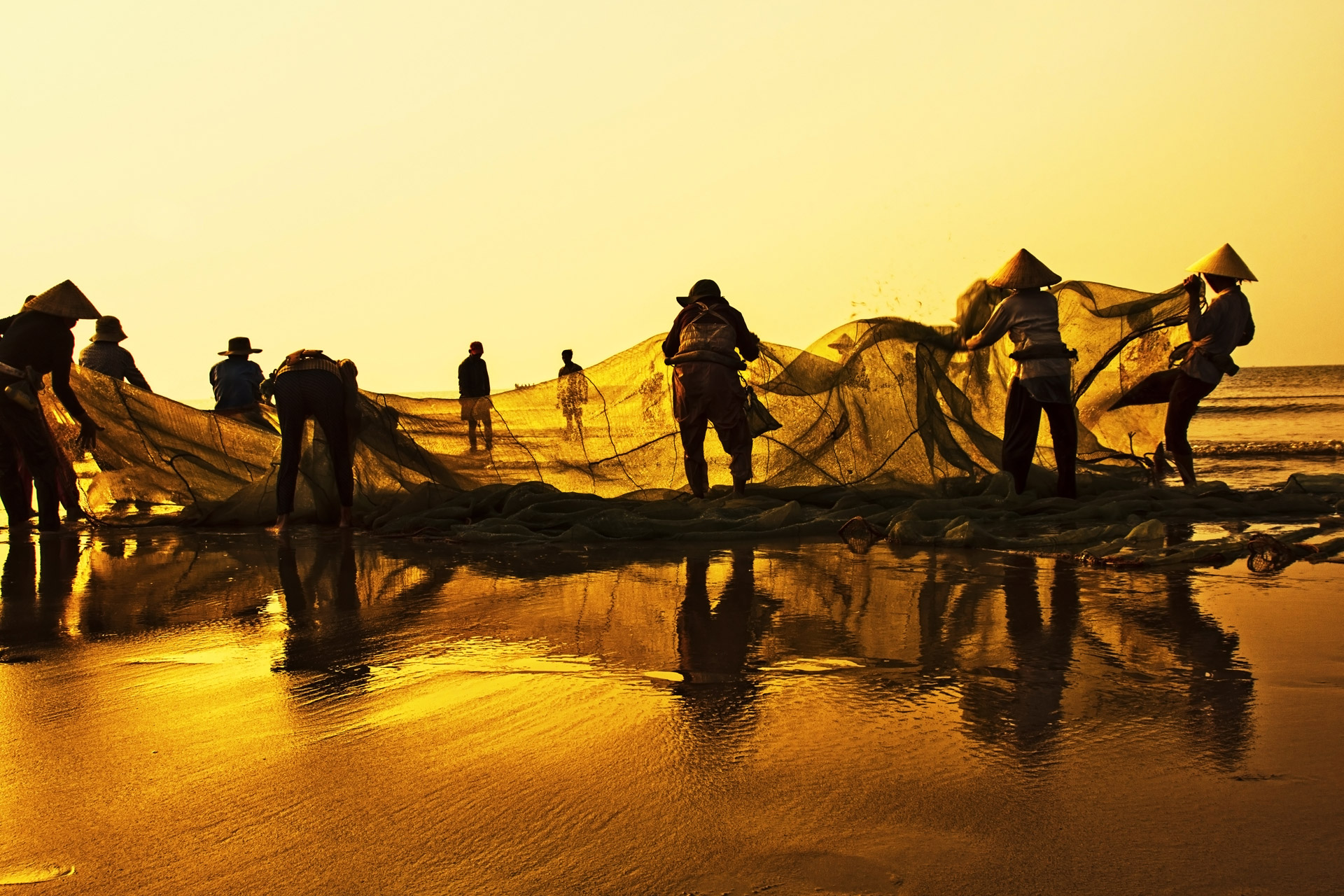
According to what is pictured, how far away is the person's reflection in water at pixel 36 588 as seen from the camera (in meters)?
4.76

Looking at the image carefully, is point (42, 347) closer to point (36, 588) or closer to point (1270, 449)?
point (36, 588)

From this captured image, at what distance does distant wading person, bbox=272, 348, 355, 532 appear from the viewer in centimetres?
843

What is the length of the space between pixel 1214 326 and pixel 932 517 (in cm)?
287

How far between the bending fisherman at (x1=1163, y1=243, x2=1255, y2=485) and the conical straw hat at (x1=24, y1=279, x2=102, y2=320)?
8.21 meters

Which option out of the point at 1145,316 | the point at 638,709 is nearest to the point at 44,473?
the point at 638,709

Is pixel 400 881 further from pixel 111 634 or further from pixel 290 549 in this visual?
pixel 290 549

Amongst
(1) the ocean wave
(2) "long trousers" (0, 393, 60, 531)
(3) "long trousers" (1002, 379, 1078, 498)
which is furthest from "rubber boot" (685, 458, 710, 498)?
(1) the ocean wave

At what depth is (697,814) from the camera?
2531 millimetres

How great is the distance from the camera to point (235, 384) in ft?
36.2

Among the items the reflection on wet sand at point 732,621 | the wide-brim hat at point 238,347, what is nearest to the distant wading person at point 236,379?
the wide-brim hat at point 238,347

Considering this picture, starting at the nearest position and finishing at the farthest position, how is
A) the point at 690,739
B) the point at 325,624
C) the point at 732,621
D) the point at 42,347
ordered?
the point at 690,739 → the point at 732,621 → the point at 325,624 → the point at 42,347

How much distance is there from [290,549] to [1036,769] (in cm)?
576

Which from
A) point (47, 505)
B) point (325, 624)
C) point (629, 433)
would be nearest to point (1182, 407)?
point (629, 433)

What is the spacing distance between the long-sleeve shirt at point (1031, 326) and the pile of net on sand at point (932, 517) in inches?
33.0
